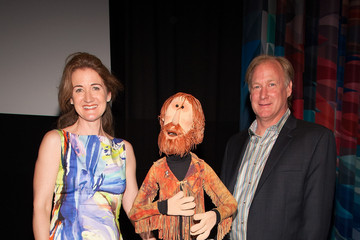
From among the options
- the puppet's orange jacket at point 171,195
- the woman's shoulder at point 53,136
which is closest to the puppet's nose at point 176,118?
the puppet's orange jacket at point 171,195

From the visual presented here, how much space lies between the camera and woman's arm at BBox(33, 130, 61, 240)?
1.36 metres

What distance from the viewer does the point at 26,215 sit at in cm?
247

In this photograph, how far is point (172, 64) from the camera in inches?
108

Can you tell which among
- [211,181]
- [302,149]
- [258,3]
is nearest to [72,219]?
[211,181]

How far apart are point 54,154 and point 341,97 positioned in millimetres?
2664

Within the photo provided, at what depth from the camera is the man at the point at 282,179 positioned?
1551 mm

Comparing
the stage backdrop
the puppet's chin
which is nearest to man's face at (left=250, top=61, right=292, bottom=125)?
the puppet's chin

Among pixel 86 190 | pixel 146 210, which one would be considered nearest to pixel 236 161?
pixel 146 210

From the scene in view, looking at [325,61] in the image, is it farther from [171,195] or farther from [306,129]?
[171,195]

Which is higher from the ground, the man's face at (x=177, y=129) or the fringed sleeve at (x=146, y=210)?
the man's face at (x=177, y=129)

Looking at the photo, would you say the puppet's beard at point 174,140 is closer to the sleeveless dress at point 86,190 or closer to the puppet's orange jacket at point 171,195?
the puppet's orange jacket at point 171,195

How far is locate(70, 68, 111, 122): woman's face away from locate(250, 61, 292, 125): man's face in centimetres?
95

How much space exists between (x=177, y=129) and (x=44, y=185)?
726 millimetres

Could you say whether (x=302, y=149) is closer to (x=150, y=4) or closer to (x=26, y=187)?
(x=150, y=4)
